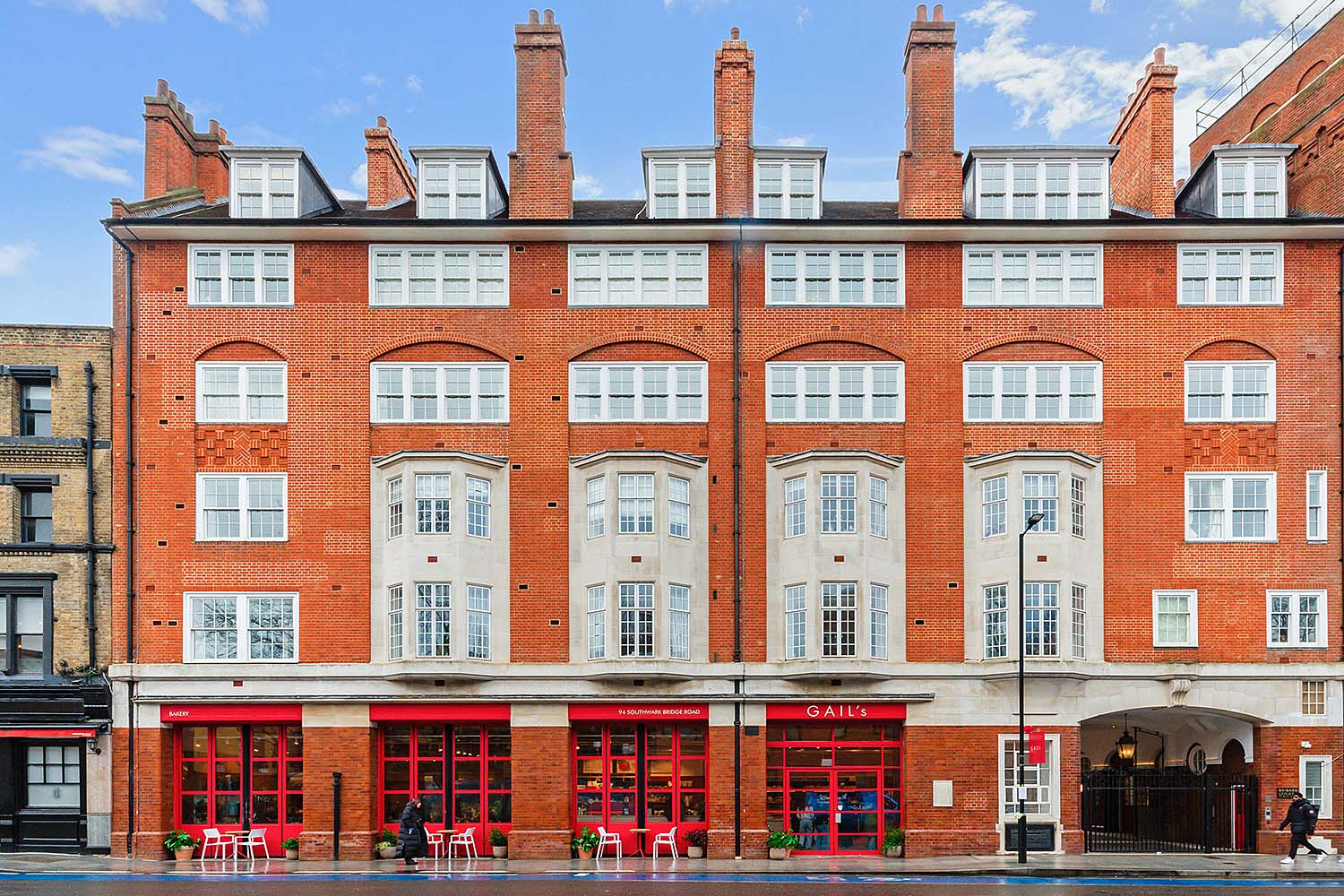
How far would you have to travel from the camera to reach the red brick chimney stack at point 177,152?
30.8 m

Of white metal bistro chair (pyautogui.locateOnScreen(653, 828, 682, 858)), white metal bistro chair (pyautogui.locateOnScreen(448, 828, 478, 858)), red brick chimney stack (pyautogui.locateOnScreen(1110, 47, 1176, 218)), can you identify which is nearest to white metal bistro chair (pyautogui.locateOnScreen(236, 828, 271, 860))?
white metal bistro chair (pyautogui.locateOnScreen(448, 828, 478, 858))

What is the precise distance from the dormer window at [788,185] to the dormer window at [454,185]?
6.86 metres

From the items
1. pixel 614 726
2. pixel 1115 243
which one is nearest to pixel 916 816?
pixel 614 726

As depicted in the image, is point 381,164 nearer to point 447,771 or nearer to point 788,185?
point 788,185

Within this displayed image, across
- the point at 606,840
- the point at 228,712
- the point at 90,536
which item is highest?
the point at 90,536

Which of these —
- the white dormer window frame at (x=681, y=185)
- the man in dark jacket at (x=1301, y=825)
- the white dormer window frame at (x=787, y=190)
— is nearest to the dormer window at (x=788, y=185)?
the white dormer window frame at (x=787, y=190)

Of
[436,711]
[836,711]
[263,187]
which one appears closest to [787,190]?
[836,711]

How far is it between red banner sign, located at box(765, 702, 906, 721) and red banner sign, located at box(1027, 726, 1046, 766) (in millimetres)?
2895

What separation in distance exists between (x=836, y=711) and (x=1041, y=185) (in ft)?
45.4

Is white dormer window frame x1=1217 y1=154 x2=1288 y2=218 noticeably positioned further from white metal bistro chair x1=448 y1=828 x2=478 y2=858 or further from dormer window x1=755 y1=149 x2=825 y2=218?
white metal bistro chair x1=448 y1=828 x2=478 y2=858

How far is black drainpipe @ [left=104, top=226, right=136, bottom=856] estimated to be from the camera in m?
27.2

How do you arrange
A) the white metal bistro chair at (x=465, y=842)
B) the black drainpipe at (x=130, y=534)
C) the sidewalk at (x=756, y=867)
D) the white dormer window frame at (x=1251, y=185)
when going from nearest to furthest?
the sidewalk at (x=756, y=867)
the white metal bistro chair at (x=465, y=842)
the black drainpipe at (x=130, y=534)
the white dormer window frame at (x=1251, y=185)

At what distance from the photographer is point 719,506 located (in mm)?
28219

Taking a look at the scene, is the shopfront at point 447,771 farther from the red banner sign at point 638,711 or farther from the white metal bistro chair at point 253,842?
the white metal bistro chair at point 253,842
